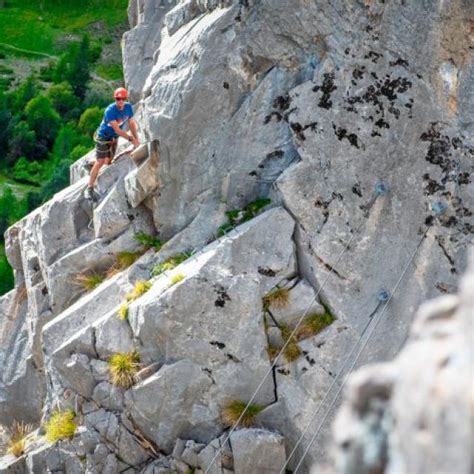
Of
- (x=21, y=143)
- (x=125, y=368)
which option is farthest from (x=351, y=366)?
(x=21, y=143)

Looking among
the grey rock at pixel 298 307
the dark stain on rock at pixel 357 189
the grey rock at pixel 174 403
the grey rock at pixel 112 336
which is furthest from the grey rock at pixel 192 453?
the dark stain on rock at pixel 357 189

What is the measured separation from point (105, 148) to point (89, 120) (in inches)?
1892

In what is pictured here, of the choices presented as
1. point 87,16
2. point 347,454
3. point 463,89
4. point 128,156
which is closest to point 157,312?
point 128,156

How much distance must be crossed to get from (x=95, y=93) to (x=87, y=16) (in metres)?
22.6

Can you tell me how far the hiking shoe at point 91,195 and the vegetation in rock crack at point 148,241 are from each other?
193 centimetres

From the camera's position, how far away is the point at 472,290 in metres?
7.29

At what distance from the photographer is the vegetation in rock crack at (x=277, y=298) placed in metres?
22.6

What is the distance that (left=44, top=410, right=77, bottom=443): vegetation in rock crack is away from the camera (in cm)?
2477

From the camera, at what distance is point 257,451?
2262 cm

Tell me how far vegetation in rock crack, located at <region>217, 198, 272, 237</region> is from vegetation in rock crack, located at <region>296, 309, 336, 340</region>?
2.51 meters

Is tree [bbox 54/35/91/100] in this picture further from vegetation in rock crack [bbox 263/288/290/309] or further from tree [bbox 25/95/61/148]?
vegetation in rock crack [bbox 263/288/290/309]

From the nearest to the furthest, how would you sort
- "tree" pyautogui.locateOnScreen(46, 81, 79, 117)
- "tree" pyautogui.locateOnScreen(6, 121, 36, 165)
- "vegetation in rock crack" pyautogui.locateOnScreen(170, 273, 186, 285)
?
"vegetation in rock crack" pyautogui.locateOnScreen(170, 273, 186, 285), "tree" pyautogui.locateOnScreen(6, 121, 36, 165), "tree" pyautogui.locateOnScreen(46, 81, 79, 117)

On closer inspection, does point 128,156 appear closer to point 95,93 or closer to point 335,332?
point 335,332

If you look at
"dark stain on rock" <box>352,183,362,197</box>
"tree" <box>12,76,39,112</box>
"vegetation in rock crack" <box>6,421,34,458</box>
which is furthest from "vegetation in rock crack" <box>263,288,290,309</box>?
"tree" <box>12,76,39,112</box>
